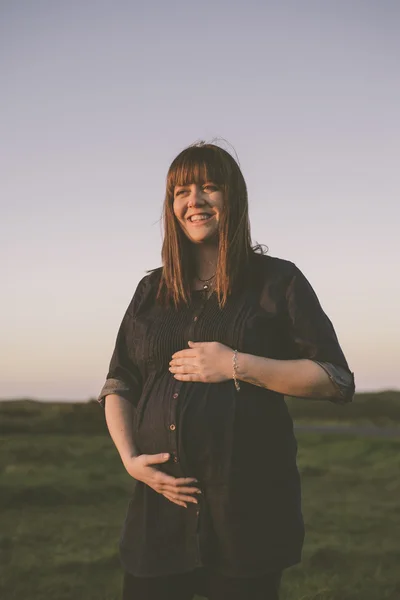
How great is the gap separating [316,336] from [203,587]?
0.87m

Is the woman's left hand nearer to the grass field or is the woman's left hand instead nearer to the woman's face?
the woman's face

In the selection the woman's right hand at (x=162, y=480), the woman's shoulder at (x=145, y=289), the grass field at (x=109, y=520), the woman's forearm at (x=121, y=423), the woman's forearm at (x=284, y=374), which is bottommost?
the grass field at (x=109, y=520)

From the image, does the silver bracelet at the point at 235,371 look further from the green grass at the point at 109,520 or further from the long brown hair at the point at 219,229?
the green grass at the point at 109,520

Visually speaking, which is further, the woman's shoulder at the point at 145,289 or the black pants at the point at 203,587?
the woman's shoulder at the point at 145,289

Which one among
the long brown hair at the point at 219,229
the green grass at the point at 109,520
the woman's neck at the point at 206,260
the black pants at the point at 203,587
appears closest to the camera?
the black pants at the point at 203,587

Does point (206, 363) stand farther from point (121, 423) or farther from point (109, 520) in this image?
point (109, 520)

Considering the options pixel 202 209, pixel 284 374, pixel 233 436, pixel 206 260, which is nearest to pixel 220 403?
pixel 233 436

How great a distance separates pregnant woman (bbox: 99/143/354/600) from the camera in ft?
8.00

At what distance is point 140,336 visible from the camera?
2.71 meters

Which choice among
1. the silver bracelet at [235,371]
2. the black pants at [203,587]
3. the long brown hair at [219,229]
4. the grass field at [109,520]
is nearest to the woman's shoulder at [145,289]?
the long brown hair at [219,229]

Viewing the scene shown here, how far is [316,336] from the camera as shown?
2.48 metres

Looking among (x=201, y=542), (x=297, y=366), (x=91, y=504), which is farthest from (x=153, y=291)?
(x=91, y=504)

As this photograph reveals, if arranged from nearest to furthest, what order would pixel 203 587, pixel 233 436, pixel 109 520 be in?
1. pixel 233 436
2. pixel 203 587
3. pixel 109 520

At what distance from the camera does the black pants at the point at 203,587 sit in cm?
243
